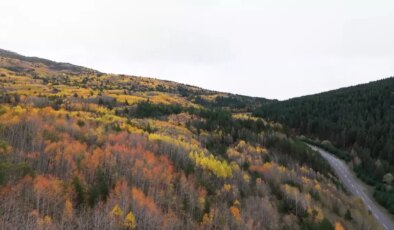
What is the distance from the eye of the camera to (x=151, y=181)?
83062 millimetres

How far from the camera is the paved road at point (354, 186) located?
321 ft

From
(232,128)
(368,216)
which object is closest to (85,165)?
(368,216)

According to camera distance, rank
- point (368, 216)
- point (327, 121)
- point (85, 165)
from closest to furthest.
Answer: point (85, 165)
point (368, 216)
point (327, 121)

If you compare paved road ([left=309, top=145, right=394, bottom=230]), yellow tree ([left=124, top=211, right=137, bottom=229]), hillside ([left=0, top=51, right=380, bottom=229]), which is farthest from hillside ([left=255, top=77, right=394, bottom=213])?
yellow tree ([left=124, top=211, right=137, bottom=229])

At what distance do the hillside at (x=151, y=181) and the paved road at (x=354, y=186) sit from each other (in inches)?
191

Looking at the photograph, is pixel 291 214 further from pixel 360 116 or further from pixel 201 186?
pixel 360 116

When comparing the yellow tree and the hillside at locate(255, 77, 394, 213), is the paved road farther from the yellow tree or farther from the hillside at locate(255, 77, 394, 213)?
the yellow tree

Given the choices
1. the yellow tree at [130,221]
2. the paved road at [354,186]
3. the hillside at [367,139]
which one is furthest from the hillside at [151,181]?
the hillside at [367,139]

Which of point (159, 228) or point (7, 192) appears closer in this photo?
point (7, 192)

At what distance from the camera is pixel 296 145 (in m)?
136

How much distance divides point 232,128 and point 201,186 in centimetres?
5736

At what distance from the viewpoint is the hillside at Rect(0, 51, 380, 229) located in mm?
64062

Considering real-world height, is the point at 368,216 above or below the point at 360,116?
below

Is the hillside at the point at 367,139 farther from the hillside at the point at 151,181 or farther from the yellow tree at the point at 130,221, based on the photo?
the yellow tree at the point at 130,221
